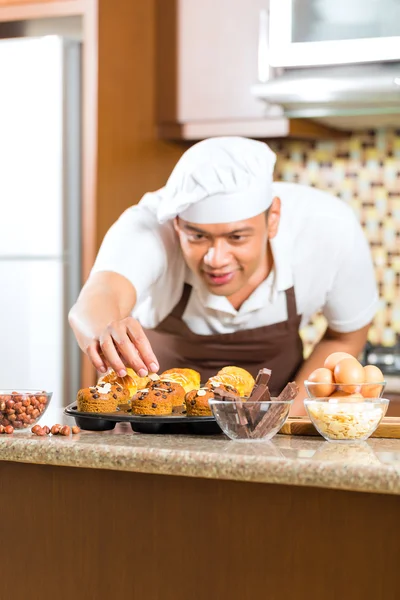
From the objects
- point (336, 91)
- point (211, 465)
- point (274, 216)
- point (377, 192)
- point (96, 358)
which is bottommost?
point (211, 465)

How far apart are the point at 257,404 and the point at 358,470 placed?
212 millimetres

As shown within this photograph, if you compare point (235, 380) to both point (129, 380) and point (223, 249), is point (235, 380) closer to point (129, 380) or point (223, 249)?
point (129, 380)

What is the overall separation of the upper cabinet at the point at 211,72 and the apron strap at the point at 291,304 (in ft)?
2.77

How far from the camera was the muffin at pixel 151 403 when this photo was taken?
1.40 metres

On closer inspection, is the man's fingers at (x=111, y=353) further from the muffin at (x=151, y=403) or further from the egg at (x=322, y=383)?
the egg at (x=322, y=383)

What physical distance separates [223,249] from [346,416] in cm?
77

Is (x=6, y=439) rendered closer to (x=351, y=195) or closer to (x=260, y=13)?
(x=260, y=13)

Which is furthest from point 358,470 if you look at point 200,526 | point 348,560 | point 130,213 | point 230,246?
point 130,213

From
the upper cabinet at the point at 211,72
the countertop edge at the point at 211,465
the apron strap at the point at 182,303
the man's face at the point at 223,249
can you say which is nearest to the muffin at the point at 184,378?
the countertop edge at the point at 211,465

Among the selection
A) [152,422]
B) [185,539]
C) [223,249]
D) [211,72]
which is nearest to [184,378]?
[152,422]

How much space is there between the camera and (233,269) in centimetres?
205

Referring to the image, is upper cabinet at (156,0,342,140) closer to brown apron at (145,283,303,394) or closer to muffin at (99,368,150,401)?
brown apron at (145,283,303,394)

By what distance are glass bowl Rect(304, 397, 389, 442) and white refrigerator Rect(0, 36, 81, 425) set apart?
166 cm

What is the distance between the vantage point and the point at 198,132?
10.2ft
